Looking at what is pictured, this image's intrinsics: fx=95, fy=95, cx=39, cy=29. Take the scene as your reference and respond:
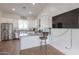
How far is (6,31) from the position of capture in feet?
24.6

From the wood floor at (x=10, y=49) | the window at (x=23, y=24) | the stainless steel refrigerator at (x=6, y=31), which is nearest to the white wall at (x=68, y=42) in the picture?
the wood floor at (x=10, y=49)

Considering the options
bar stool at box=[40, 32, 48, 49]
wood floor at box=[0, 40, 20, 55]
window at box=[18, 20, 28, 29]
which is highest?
window at box=[18, 20, 28, 29]

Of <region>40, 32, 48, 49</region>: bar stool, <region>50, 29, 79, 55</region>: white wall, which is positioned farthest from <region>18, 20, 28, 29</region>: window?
<region>50, 29, 79, 55</region>: white wall

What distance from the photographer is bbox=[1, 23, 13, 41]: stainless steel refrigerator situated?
24.0ft

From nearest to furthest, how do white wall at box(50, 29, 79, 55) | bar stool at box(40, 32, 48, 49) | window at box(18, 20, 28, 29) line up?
white wall at box(50, 29, 79, 55) < bar stool at box(40, 32, 48, 49) < window at box(18, 20, 28, 29)

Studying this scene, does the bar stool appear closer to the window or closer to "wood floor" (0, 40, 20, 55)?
"wood floor" (0, 40, 20, 55)

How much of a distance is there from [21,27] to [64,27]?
5.87 meters

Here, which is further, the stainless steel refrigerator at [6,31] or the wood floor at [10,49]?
the stainless steel refrigerator at [6,31]

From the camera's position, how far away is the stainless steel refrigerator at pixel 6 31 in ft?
24.0

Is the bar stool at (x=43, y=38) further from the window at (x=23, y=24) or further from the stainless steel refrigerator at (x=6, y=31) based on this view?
the window at (x=23, y=24)

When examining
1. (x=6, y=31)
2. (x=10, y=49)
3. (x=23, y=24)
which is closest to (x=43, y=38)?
(x=10, y=49)

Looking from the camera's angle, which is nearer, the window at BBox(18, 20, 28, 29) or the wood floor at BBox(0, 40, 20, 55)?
the wood floor at BBox(0, 40, 20, 55)

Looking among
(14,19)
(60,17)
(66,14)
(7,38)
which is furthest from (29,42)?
(14,19)

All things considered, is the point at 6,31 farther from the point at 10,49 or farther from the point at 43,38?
the point at 43,38
